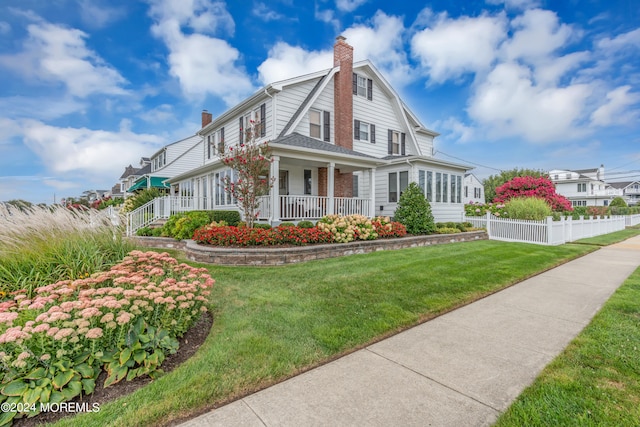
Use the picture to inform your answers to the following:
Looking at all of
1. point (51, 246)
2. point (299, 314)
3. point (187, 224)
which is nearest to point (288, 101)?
point (187, 224)

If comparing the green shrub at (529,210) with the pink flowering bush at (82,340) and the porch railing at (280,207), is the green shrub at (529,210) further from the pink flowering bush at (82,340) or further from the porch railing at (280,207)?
the pink flowering bush at (82,340)

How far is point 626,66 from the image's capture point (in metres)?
16.7

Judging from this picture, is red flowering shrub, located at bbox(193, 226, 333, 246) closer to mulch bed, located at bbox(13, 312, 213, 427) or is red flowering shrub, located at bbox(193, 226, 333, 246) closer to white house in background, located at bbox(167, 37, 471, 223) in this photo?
white house in background, located at bbox(167, 37, 471, 223)

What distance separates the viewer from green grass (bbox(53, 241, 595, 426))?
2.38 m

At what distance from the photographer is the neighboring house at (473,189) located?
4412 cm

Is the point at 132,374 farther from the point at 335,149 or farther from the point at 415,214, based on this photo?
the point at 415,214

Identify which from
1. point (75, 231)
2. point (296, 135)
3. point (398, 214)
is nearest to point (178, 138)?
point (296, 135)

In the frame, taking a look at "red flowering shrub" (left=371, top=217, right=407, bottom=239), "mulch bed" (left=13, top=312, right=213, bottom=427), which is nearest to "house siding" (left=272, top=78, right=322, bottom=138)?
"red flowering shrub" (left=371, top=217, right=407, bottom=239)

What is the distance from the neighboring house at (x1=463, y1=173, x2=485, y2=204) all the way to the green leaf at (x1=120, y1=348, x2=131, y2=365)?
47.4 meters

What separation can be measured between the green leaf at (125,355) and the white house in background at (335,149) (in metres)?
7.82

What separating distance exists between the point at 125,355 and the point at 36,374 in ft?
1.92

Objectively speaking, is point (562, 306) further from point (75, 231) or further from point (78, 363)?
point (75, 231)

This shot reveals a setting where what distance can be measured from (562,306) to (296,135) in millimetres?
10407

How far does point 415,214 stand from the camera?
12273 mm
